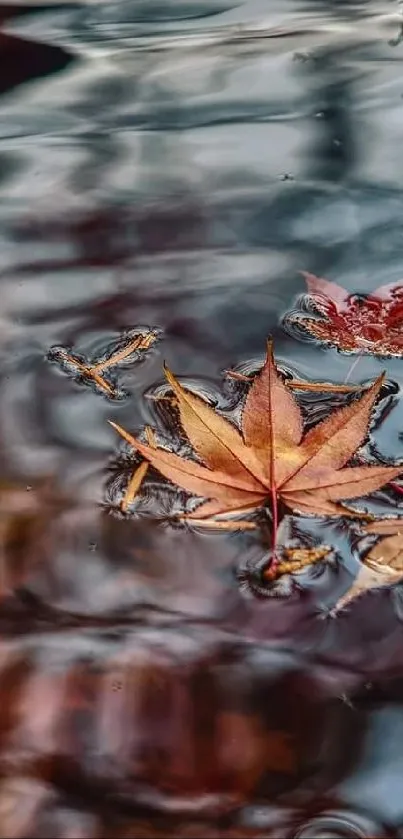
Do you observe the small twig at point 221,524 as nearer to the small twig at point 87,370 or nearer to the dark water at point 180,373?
the dark water at point 180,373

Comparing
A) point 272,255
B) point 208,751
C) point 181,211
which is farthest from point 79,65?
point 208,751

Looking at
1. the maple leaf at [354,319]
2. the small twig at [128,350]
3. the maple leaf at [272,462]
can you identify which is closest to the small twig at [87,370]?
the small twig at [128,350]

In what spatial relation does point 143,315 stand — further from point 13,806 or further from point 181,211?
point 13,806

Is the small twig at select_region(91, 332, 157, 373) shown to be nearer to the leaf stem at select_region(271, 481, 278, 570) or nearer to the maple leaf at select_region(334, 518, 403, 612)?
the leaf stem at select_region(271, 481, 278, 570)

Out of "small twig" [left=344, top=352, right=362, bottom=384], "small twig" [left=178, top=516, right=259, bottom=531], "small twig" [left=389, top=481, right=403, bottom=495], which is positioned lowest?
"small twig" [left=178, top=516, right=259, bottom=531]

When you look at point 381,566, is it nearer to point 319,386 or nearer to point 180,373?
point 319,386

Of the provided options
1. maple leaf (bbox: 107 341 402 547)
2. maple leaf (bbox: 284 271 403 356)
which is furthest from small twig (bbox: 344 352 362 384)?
maple leaf (bbox: 107 341 402 547)
